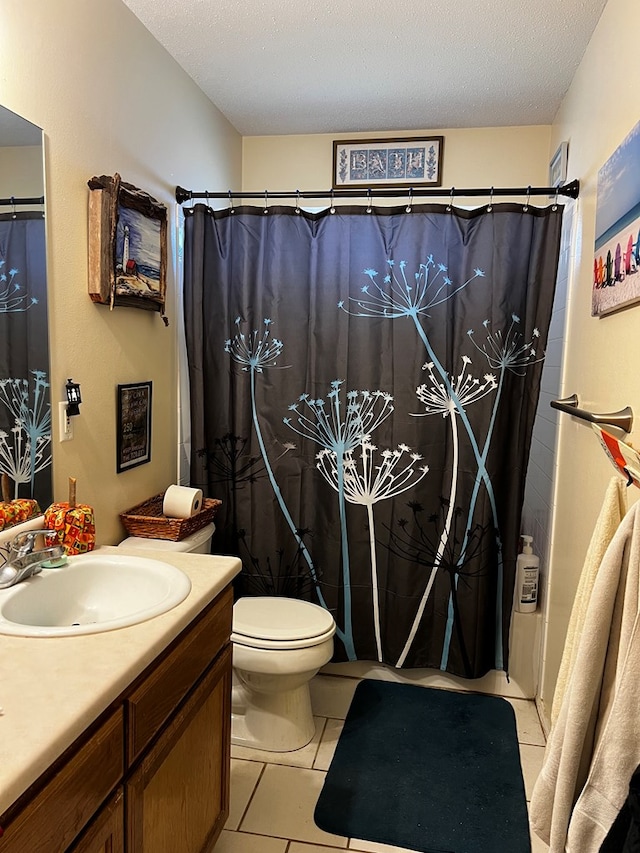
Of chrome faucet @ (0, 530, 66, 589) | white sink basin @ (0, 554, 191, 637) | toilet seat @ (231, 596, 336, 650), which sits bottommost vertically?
toilet seat @ (231, 596, 336, 650)

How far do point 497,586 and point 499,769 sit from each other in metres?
0.67

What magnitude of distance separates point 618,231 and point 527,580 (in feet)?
4.98

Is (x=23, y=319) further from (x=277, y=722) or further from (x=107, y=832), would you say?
(x=277, y=722)

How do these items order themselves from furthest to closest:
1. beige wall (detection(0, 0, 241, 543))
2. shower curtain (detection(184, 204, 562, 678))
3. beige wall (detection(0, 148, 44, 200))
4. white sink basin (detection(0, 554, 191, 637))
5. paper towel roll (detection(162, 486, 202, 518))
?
shower curtain (detection(184, 204, 562, 678)) < paper towel roll (detection(162, 486, 202, 518)) < beige wall (detection(0, 0, 241, 543)) < beige wall (detection(0, 148, 44, 200)) < white sink basin (detection(0, 554, 191, 637))

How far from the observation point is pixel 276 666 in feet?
7.24

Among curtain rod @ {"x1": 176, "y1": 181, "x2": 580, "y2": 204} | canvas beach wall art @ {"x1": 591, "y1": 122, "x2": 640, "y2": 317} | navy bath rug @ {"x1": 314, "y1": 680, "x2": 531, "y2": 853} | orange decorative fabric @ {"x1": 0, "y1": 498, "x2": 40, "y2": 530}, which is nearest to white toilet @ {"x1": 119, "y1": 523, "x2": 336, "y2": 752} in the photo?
navy bath rug @ {"x1": 314, "y1": 680, "x2": 531, "y2": 853}

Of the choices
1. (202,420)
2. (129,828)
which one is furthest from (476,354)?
(129,828)

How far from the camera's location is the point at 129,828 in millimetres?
1212

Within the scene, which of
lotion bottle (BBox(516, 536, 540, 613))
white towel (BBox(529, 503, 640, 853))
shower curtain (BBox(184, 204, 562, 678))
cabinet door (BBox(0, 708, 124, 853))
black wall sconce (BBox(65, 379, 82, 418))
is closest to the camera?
cabinet door (BBox(0, 708, 124, 853))

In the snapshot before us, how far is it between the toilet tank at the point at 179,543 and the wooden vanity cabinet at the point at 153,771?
1.70 feet

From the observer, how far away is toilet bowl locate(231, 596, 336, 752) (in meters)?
2.22

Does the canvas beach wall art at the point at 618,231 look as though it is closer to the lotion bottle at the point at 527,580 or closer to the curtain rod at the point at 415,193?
the curtain rod at the point at 415,193

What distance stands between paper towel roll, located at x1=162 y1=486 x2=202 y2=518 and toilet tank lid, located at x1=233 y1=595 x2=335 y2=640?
16.7 inches

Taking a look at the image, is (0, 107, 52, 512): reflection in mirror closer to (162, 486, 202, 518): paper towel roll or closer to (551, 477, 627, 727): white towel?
(162, 486, 202, 518): paper towel roll
